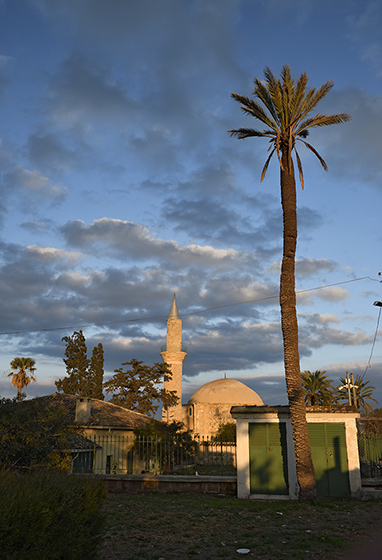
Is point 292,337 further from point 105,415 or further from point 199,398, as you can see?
point 199,398

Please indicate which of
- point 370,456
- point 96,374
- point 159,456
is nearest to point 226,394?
point 96,374

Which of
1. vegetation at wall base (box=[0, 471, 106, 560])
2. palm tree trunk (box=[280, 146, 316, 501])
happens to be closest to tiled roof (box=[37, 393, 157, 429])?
palm tree trunk (box=[280, 146, 316, 501])

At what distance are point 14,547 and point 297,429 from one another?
38.1 ft

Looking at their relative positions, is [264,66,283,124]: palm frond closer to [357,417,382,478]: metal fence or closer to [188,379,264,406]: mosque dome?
[357,417,382,478]: metal fence

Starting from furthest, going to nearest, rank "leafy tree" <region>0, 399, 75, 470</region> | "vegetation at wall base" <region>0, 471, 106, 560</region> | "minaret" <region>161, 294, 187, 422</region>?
"minaret" <region>161, 294, 187, 422</region>, "leafy tree" <region>0, 399, 75, 470</region>, "vegetation at wall base" <region>0, 471, 106, 560</region>

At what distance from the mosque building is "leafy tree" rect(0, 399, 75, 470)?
37832 millimetres

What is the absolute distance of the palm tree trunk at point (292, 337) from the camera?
47.5 feet

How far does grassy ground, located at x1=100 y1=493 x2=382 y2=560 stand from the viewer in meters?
8.41

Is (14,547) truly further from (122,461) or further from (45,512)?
(122,461)

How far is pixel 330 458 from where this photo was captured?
15.6 m

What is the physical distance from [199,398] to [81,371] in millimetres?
14619

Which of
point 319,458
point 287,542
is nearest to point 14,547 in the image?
point 287,542

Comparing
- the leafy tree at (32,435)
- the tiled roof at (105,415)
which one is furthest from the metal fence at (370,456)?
the tiled roof at (105,415)

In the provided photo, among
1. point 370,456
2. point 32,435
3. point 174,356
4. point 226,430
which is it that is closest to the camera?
point 32,435
